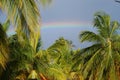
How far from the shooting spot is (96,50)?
2873cm

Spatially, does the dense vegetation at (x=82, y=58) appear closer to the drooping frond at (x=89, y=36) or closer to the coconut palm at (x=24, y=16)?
the drooping frond at (x=89, y=36)

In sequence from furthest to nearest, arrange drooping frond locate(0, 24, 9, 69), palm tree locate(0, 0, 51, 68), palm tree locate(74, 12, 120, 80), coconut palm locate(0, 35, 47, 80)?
palm tree locate(74, 12, 120, 80) → coconut palm locate(0, 35, 47, 80) → drooping frond locate(0, 24, 9, 69) → palm tree locate(0, 0, 51, 68)

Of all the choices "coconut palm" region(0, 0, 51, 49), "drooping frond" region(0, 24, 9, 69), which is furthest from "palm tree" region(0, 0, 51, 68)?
"drooping frond" region(0, 24, 9, 69)

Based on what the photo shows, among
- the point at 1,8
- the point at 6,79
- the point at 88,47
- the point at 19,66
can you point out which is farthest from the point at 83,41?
the point at 1,8

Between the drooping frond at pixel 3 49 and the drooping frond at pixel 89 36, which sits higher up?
the drooping frond at pixel 89 36

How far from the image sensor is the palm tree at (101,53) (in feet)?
91.2

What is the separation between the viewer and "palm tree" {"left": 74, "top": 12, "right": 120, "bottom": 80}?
91.2 ft

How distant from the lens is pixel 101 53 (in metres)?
28.5

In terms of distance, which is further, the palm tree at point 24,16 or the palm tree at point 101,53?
the palm tree at point 101,53

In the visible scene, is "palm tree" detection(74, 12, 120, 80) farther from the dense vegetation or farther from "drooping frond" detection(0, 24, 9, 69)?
"drooping frond" detection(0, 24, 9, 69)

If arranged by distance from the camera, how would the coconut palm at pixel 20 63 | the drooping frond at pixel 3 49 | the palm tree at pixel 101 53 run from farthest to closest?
the palm tree at pixel 101 53
the coconut palm at pixel 20 63
the drooping frond at pixel 3 49

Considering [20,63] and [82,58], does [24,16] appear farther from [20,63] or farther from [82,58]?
[82,58]

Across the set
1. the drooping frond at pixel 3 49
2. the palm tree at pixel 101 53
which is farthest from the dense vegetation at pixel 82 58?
the drooping frond at pixel 3 49

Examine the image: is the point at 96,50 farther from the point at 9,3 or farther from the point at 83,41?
the point at 9,3
